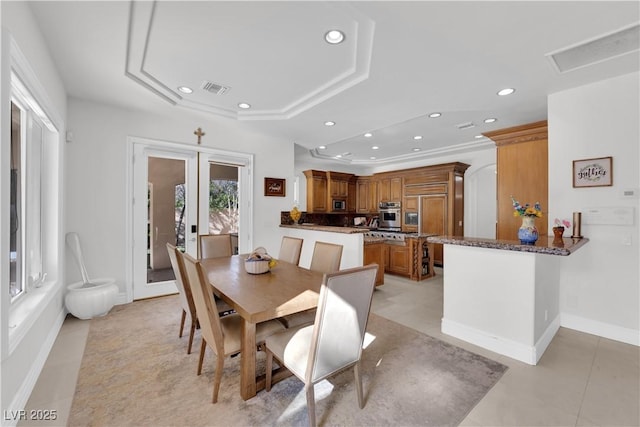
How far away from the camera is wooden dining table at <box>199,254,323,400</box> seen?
66.7 inches

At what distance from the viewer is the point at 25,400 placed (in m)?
1.80

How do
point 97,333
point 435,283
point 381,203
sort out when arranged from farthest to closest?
point 381,203 → point 435,283 → point 97,333

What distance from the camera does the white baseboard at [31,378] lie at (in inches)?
64.5

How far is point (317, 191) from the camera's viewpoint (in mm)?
6852

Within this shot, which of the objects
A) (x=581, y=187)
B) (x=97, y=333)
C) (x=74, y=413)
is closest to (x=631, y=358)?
(x=581, y=187)

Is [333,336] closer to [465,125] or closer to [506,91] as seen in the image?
[506,91]

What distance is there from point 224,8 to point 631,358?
14.0ft

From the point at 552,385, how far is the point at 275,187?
4191 millimetres

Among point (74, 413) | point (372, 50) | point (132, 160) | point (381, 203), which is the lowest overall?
point (74, 413)

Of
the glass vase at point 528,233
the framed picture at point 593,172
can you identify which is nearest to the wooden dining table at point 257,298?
the glass vase at point 528,233

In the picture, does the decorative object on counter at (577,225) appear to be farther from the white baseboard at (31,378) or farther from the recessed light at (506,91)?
the white baseboard at (31,378)

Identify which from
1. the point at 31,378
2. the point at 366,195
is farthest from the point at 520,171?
the point at 31,378

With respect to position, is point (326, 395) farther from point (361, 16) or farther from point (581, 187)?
point (581, 187)

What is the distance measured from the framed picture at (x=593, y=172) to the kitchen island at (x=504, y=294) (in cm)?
67
